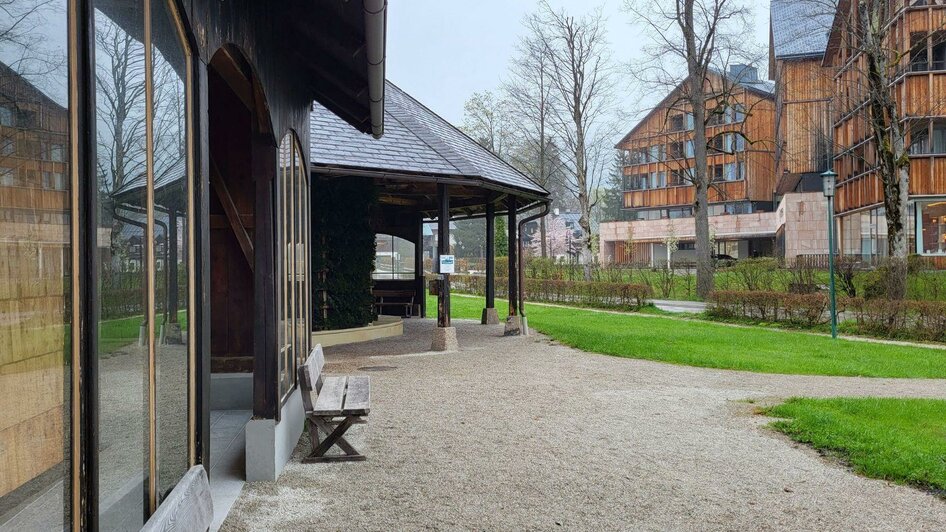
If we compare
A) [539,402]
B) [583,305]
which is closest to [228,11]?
[539,402]

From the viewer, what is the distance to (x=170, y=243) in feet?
10.2

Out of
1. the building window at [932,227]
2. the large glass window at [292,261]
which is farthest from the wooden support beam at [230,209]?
the building window at [932,227]

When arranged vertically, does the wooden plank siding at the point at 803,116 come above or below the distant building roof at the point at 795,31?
below

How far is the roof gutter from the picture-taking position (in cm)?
463

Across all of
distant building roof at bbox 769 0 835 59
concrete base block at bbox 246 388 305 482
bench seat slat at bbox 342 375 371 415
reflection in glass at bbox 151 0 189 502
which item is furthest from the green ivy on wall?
distant building roof at bbox 769 0 835 59

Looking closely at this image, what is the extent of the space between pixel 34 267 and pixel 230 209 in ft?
22.2

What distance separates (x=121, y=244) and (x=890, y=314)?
16771mm

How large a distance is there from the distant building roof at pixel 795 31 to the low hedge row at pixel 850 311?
21935 millimetres

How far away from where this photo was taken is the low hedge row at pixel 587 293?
24.8m

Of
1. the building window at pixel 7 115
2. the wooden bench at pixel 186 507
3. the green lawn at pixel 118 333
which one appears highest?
the building window at pixel 7 115

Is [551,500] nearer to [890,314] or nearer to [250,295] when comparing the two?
[250,295]

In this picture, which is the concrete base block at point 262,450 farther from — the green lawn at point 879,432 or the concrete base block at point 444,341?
the concrete base block at point 444,341

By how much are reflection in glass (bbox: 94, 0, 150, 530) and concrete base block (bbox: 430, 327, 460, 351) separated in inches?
463

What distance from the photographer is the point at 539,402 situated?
30.3 ft
